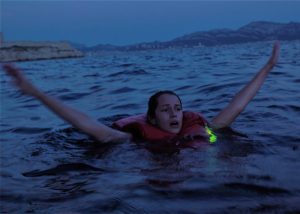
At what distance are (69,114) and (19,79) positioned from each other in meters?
0.78

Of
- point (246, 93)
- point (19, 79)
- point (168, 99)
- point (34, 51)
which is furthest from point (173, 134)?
point (34, 51)

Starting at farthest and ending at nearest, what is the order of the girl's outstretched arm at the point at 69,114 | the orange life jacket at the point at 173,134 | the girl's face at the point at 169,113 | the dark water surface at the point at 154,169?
the girl's face at the point at 169,113 < the orange life jacket at the point at 173,134 < the girl's outstretched arm at the point at 69,114 < the dark water surface at the point at 154,169

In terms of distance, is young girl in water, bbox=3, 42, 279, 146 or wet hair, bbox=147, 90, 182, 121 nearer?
young girl in water, bbox=3, 42, 279, 146

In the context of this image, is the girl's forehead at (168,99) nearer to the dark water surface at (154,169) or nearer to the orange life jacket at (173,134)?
the orange life jacket at (173,134)

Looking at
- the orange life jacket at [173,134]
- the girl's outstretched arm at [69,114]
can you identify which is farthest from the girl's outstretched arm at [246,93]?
the girl's outstretched arm at [69,114]

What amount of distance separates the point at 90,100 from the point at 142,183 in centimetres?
Result: 655

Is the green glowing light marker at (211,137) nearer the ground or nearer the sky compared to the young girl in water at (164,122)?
nearer the ground

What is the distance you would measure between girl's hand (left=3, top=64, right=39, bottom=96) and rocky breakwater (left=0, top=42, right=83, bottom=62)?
207 feet

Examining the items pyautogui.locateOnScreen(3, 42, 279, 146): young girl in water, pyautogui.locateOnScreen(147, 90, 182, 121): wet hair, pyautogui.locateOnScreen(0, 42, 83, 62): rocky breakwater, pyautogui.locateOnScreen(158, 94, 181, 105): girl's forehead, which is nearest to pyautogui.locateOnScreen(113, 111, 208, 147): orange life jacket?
pyautogui.locateOnScreen(3, 42, 279, 146): young girl in water

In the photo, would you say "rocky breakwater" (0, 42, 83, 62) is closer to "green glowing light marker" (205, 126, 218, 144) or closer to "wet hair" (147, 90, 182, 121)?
"wet hair" (147, 90, 182, 121)

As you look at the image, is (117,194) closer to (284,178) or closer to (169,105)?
(284,178)

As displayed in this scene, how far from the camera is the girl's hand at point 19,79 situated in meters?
3.84

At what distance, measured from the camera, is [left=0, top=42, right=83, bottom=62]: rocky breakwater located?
7044 cm

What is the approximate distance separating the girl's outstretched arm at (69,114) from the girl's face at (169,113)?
1.57 ft
